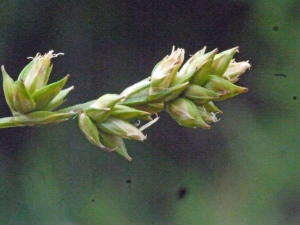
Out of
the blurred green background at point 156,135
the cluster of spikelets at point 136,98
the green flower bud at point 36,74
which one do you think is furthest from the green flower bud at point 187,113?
the blurred green background at point 156,135

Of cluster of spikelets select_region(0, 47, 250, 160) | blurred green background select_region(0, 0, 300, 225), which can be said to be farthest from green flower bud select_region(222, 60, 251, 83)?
blurred green background select_region(0, 0, 300, 225)

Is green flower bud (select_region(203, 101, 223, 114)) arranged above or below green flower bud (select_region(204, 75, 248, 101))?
below

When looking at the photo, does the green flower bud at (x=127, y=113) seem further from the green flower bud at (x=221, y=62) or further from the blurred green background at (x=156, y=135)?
the blurred green background at (x=156, y=135)

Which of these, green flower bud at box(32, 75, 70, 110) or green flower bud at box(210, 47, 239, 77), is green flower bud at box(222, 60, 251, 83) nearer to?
green flower bud at box(210, 47, 239, 77)

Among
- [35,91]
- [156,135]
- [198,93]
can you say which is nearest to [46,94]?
[35,91]

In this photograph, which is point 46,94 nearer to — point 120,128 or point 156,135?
point 120,128

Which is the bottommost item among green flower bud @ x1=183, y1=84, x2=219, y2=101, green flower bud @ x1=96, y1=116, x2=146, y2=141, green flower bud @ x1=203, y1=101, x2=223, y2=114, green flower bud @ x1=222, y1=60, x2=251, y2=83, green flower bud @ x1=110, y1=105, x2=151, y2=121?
green flower bud @ x1=96, y1=116, x2=146, y2=141
